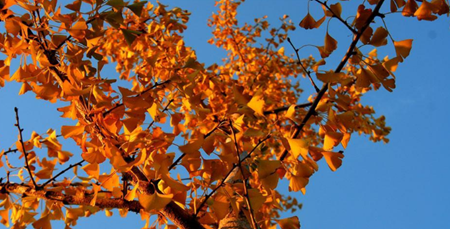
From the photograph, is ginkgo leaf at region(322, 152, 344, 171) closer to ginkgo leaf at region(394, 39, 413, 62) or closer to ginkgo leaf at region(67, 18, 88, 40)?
ginkgo leaf at region(394, 39, 413, 62)

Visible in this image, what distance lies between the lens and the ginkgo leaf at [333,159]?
3.49ft

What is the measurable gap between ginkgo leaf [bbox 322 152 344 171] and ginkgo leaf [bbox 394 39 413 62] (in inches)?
12.4

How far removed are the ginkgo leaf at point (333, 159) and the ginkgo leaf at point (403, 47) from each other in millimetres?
315

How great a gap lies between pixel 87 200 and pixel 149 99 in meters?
0.53

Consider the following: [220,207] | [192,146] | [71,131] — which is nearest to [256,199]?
[220,207]

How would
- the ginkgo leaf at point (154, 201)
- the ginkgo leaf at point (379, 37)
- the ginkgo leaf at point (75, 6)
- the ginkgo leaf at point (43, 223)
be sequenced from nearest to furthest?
the ginkgo leaf at point (154, 201) < the ginkgo leaf at point (379, 37) < the ginkgo leaf at point (75, 6) < the ginkgo leaf at point (43, 223)

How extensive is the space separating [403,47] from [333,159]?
36 centimetres

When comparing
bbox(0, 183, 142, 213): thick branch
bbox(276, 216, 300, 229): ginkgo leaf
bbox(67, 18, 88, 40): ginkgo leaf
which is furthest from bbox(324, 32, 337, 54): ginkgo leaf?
bbox(0, 183, 142, 213): thick branch

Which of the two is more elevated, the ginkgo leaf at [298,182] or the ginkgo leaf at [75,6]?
the ginkgo leaf at [75,6]

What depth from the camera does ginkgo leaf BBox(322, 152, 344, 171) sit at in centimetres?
106

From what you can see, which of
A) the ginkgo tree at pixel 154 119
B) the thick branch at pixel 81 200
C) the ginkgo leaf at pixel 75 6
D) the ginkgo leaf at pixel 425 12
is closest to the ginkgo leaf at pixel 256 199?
the ginkgo tree at pixel 154 119

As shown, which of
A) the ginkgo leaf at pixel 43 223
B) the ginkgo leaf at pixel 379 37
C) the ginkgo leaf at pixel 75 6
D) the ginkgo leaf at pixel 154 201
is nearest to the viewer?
the ginkgo leaf at pixel 154 201

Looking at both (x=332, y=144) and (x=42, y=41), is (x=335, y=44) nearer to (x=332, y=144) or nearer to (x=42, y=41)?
(x=332, y=144)

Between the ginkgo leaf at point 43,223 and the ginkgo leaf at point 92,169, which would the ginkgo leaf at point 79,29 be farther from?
the ginkgo leaf at point 43,223
